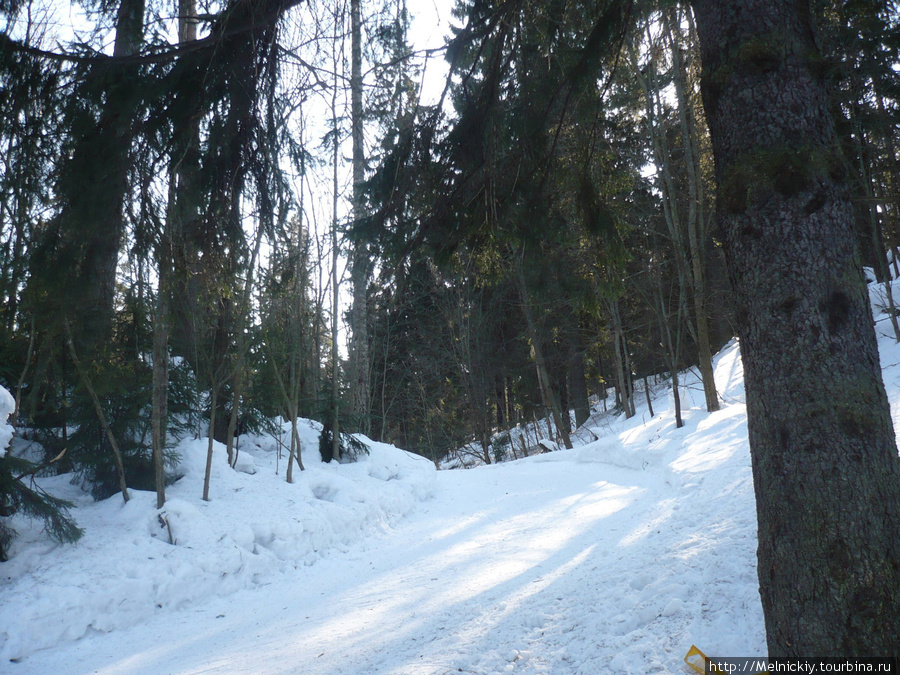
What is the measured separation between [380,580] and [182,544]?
1.96 meters

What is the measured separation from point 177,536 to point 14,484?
4.74 feet

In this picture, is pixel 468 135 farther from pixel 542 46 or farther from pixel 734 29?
pixel 734 29

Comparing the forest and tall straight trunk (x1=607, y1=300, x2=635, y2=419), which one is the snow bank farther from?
tall straight trunk (x1=607, y1=300, x2=635, y2=419)

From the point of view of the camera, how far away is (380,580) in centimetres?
547

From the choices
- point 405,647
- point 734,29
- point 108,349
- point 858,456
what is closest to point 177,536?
point 108,349

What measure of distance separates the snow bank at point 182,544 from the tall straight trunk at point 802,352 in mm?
4693

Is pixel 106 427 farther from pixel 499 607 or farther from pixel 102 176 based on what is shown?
pixel 499 607

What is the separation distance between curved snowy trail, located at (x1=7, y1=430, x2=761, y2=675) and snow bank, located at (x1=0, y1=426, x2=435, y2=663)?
0.55 ft

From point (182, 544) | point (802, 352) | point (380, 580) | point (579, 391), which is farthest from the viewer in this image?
point (579, 391)

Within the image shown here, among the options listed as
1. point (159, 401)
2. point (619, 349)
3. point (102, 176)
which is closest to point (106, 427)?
point (159, 401)

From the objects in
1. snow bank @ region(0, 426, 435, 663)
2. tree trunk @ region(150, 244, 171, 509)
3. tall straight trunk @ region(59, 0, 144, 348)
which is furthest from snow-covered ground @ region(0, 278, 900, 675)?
tall straight trunk @ region(59, 0, 144, 348)

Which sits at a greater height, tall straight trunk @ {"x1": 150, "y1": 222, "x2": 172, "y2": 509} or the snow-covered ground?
tall straight trunk @ {"x1": 150, "y1": 222, "x2": 172, "y2": 509}

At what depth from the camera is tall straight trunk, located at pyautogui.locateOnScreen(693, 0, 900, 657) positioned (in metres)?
2.15

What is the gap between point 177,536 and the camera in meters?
5.40
